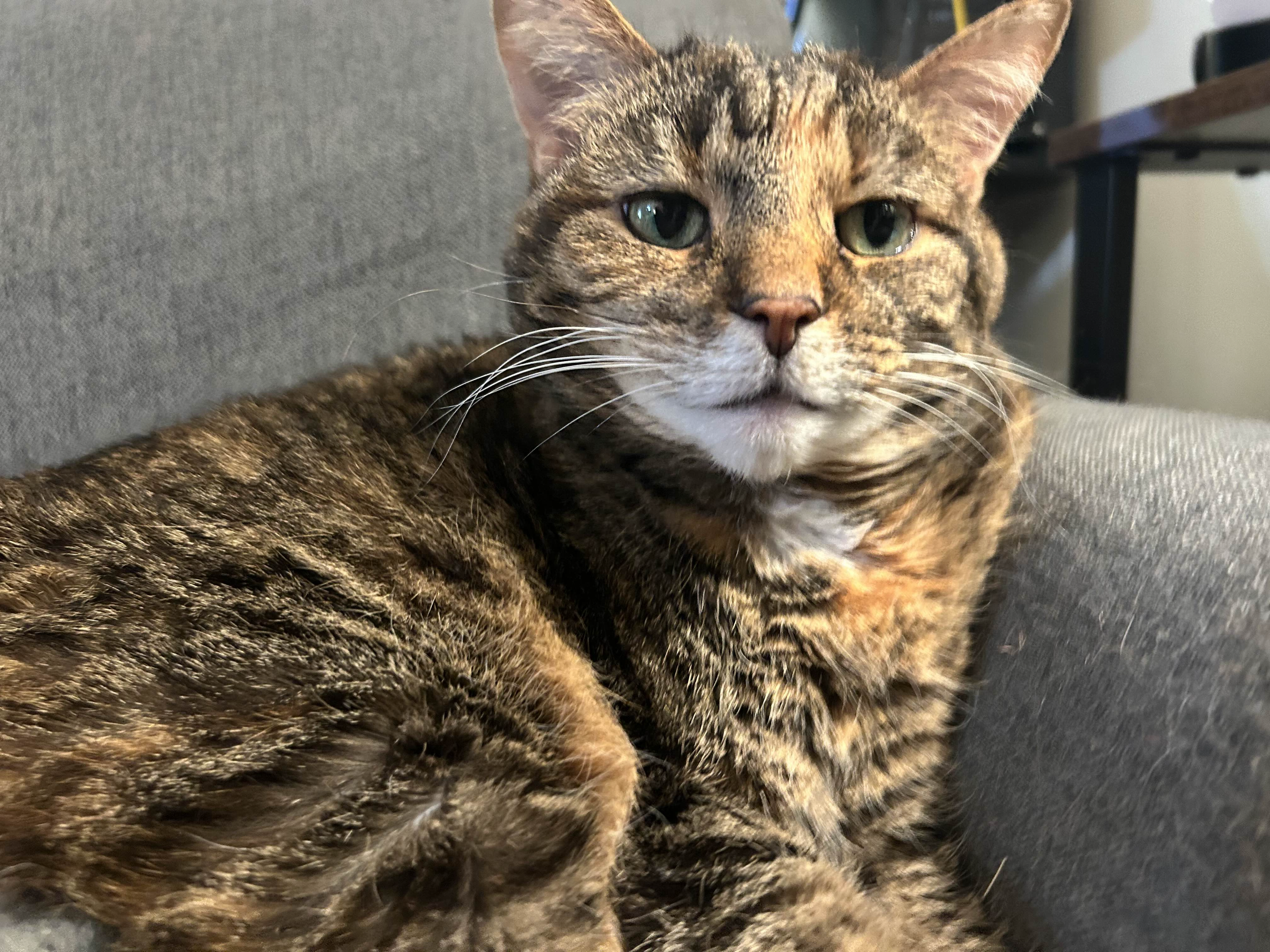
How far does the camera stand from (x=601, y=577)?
2.58ft

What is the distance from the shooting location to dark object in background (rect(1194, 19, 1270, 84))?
1.33m

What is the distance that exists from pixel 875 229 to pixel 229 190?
103 cm

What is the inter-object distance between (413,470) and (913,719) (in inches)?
21.2

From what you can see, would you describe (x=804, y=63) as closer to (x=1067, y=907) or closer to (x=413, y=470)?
(x=413, y=470)

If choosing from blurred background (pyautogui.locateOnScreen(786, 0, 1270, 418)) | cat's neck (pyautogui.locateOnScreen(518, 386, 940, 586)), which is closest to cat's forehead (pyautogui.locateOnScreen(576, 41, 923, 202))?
cat's neck (pyautogui.locateOnScreen(518, 386, 940, 586))

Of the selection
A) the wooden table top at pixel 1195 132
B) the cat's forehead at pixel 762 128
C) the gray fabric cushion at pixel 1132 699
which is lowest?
the gray fabric cushion at pixel 1132 699

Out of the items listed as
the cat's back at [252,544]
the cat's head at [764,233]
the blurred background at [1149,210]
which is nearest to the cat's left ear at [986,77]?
the cat's head at [764,233]

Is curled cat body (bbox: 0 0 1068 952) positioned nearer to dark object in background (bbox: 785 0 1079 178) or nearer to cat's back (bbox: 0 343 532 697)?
cat's back (bbox: 0 343 532 697)

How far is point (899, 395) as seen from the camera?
2.37ft

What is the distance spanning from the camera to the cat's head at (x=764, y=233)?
696 mm

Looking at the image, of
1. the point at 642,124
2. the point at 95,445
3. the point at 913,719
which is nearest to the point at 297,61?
the point at 95,445

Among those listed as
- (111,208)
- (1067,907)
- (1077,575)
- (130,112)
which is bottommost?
(1067,907)

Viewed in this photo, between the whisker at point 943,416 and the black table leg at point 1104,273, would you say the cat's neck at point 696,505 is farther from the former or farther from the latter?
the black table leg at point 1104,273

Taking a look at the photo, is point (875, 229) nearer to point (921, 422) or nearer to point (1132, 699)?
point (921, 422)
